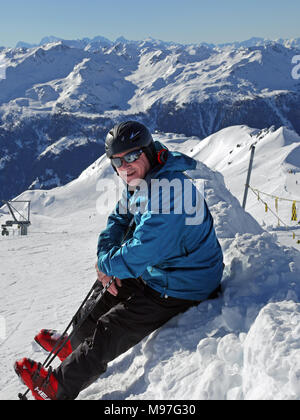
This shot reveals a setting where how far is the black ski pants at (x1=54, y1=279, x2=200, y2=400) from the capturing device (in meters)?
3.14

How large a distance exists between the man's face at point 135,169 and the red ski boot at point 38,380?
6.05 feet

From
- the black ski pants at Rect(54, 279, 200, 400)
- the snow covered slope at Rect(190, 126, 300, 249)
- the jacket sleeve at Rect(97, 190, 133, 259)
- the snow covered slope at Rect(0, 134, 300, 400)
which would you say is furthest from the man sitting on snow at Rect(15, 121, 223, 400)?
the snow covered slope at Rect(190, 126, 300, 249)

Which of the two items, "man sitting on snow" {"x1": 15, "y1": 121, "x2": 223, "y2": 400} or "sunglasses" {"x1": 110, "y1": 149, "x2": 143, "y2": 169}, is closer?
"man sitting on snow" {"x1": 15, "y1": 121, "x2": 223, "y2": 400}

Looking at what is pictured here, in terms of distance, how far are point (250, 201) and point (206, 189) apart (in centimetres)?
2222

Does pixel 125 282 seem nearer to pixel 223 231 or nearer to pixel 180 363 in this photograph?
pixel 180 363

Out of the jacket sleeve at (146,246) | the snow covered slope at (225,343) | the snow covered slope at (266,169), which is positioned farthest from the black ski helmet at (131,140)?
the snow covered slope at (266,169)

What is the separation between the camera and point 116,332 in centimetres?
321

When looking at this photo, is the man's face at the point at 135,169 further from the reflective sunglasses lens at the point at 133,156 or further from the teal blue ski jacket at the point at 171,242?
the teal blue ski jacket at the point at 171,242

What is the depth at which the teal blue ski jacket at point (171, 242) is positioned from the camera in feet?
9.94

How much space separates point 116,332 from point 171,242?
0.92 metres

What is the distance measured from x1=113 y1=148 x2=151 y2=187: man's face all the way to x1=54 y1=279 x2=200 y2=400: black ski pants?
0.97m

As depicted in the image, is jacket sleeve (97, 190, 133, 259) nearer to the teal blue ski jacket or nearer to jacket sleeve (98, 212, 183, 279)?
the teal blue ski jacket

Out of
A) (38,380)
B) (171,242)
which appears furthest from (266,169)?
(38,380)
